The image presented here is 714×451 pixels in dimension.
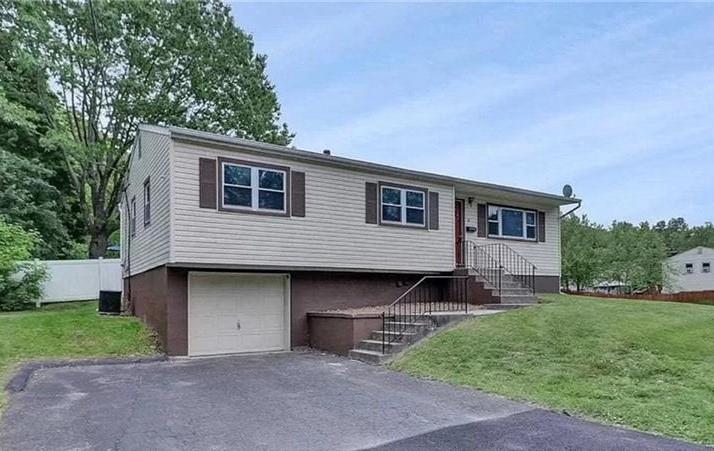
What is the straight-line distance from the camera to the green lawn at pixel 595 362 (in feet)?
22.5

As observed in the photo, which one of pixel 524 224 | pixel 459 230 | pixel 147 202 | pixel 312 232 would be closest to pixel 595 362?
pixel 312 232

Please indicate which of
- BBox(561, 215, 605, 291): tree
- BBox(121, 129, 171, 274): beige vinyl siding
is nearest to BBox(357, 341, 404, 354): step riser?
BBox(121, 129, 171, 274): beige vinyl siding

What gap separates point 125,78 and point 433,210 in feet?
50.9

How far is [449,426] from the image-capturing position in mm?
6195

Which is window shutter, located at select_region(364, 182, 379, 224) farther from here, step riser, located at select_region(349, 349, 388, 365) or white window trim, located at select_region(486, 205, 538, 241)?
white window trim, located at select_region(486, 205, 538, 241)

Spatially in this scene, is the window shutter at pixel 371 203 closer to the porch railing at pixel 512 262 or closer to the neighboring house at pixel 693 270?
the porch railing at pixel 512 262

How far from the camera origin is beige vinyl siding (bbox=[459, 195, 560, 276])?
652 inches

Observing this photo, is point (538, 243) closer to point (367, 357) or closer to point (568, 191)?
point (568, 191)

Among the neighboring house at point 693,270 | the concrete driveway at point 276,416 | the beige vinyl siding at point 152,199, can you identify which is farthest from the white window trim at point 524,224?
the neighboring house at point 693,270

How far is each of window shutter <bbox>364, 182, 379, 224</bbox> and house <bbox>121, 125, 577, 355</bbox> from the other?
0.09 ft

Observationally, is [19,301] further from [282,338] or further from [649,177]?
[649,177]

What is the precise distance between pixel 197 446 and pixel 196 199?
259 inches

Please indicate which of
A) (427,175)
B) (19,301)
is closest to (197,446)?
(427,175)

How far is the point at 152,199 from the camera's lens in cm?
1277
